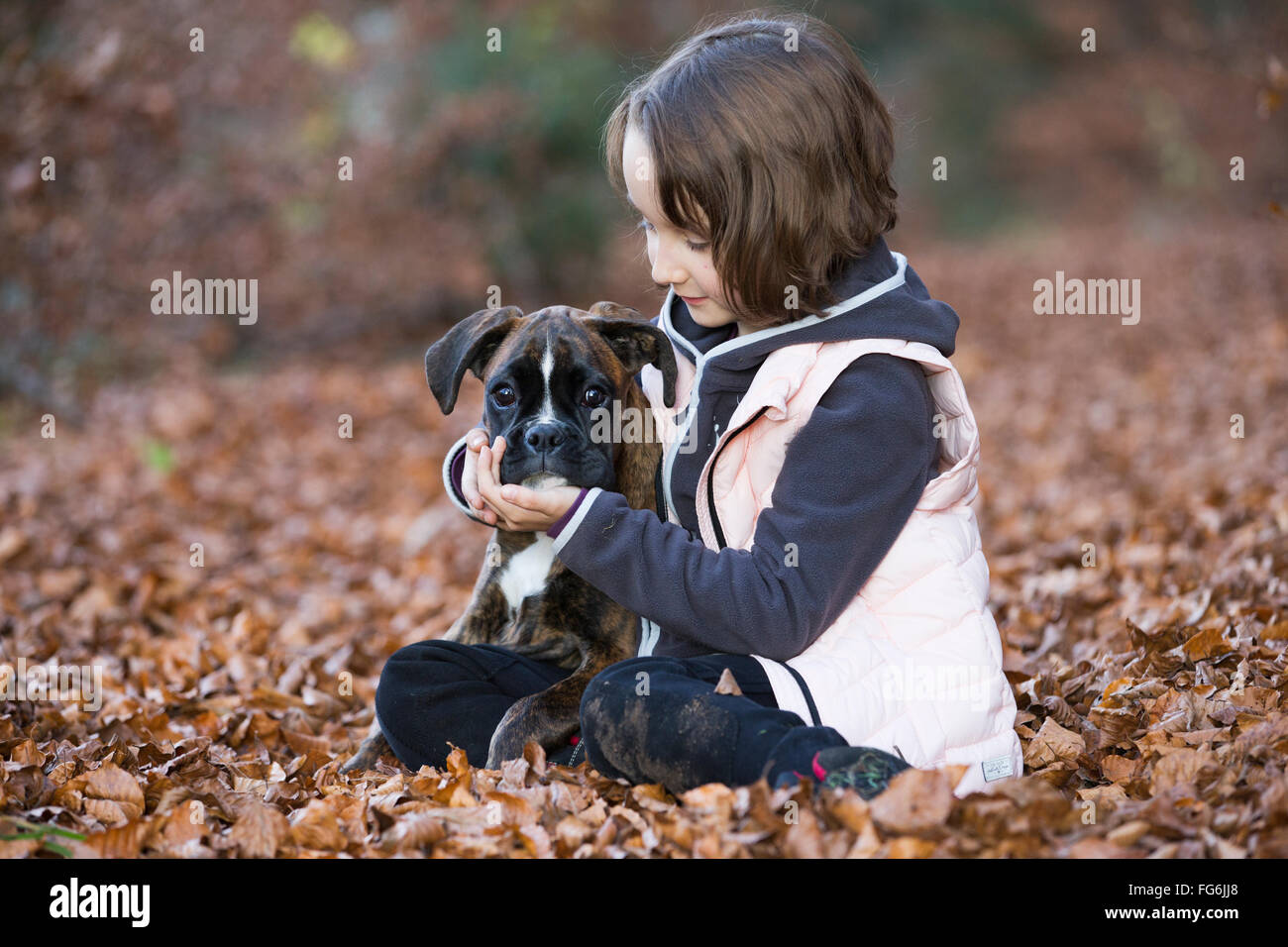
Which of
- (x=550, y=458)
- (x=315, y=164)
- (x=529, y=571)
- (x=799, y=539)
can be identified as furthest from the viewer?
(x=315, y=164)

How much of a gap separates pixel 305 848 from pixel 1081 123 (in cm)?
3002

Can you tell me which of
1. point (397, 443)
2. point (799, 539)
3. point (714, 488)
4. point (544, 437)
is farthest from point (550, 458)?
point (397, 443)

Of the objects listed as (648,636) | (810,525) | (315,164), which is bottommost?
(648,636)

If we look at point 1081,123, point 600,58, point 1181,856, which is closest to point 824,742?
point 1181,856

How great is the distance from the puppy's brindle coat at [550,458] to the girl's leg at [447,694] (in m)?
0.06

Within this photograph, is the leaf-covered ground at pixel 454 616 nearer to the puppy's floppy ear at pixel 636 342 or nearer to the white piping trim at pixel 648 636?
the white piping trim at pixel 648 636

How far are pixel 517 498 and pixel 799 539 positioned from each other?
73cm

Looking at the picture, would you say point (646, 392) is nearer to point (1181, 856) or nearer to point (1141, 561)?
point (1181, 856)

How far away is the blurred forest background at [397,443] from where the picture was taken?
3078 mm

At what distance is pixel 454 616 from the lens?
19.7 ft

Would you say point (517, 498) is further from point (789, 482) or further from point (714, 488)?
point (789, 482)

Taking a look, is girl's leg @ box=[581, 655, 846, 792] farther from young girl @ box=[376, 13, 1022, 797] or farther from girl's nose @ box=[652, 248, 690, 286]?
girl's nose @ box=[652, 248, 690, 286]

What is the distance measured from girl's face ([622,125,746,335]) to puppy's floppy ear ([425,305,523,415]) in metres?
0.51

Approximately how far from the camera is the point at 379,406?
1099cm
